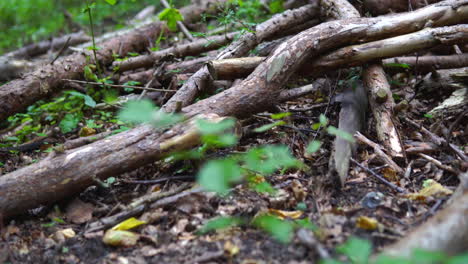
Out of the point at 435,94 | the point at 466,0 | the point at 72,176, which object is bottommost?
the point at 435,94

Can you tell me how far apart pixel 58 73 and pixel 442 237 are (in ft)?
14.8

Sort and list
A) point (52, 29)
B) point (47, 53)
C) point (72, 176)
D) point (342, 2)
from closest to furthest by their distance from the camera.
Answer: point (72, 176), point (342, 2), point (47, 53), point (52, 29)

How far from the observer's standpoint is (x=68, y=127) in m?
4.38

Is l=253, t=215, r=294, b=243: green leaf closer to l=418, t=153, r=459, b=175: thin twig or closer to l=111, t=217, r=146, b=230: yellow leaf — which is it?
l=111, t=217, r=146, b=230: yellow leaf

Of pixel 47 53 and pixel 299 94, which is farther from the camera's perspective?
pixel 47 53

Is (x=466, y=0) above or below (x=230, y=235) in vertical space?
above

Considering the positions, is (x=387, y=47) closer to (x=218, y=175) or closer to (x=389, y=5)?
(x=389, y=5)

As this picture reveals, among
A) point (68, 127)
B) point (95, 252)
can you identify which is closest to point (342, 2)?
point (68, 127)

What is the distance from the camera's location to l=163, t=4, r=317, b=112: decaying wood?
3.73m

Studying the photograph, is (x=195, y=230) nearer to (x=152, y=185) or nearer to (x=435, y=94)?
(x=152, y=185)

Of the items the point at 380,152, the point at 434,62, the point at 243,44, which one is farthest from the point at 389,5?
the point at 380,152

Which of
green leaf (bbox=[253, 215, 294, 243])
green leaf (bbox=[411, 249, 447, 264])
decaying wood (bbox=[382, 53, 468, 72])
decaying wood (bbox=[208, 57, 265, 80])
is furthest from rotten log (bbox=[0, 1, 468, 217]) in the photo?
green leaf (bbox=[411, 249, 447, 264])

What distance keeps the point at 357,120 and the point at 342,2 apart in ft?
6.70

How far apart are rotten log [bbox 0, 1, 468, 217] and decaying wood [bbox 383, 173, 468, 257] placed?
1.62 metres
